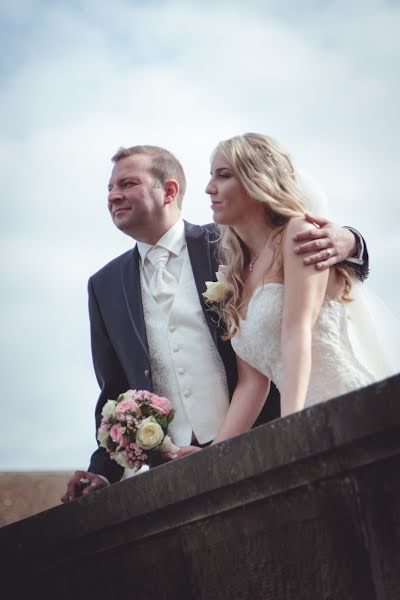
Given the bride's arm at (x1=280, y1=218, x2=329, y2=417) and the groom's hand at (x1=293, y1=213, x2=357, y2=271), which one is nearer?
the bride's arm at (x1=280, y1=218, x2=329, y2=417)

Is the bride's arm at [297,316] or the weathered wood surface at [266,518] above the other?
the bride's arm at [297,316]

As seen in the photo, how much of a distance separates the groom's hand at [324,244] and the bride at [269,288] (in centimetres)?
3

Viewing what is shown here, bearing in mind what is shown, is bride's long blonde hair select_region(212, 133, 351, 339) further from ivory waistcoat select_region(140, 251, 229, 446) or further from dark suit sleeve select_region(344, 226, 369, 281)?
ivory waistcoat select_region(140, 251, 229, 446)

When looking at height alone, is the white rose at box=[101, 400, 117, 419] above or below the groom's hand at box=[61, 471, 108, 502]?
above

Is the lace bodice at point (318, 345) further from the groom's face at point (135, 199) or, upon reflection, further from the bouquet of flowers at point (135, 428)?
the groom's face at point (135, 199)

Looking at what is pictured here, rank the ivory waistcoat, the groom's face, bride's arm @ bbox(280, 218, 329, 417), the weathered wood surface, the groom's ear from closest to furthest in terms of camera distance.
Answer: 1. the weathered wood surface
2. bride's arm @ bbox(280, 218, 329, 417)
3. the ivory waistcoat
4. the groom's face
5. the groom's ear

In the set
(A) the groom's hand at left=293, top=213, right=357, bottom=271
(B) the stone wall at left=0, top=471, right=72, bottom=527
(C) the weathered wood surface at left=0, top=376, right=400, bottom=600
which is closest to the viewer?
(C) the weathered wood surface at left=0, top=376, right=400, bottom=600

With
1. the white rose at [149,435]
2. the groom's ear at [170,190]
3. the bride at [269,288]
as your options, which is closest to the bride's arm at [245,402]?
the bride at [269,288]

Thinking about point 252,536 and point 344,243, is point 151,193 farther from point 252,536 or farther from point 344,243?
point 252,536

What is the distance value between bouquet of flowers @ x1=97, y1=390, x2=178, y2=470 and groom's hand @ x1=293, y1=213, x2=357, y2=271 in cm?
98

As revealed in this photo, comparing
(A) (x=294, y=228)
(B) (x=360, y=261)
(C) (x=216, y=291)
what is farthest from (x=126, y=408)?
(B) (x=360, y=261)

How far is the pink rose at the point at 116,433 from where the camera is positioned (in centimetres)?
445

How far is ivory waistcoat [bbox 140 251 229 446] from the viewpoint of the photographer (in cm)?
501

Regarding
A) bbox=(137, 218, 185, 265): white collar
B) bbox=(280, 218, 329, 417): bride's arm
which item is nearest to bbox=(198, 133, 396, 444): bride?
bbox=(280, 218, 329, 417): bride's arm
